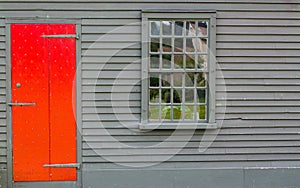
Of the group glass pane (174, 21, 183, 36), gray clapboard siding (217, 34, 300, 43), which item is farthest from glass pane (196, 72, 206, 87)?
glass pane (174, 21, 183, 36)

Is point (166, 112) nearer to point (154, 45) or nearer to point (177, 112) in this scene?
point (177, 112)

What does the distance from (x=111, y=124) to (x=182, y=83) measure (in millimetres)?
1046

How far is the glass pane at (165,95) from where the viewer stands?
4.43 metres

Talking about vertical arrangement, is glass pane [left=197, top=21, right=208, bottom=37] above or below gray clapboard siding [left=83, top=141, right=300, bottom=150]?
above

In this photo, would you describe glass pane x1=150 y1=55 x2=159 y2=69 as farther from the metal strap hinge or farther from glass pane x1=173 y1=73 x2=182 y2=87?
the metal strap hinge

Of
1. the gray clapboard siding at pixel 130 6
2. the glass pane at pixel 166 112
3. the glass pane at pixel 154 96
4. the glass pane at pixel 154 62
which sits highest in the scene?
the gray clapboard siding at pixel 130 6

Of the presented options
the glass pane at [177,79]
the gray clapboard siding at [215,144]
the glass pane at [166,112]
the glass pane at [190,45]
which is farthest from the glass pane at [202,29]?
the gray clapboard siding at [215,144]

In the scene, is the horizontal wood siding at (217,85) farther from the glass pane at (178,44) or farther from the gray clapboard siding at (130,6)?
the glass pane at (178,44)

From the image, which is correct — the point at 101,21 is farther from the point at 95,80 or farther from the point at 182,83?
the point at 182,83

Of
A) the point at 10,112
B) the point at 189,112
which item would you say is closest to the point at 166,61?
the point at 189,112

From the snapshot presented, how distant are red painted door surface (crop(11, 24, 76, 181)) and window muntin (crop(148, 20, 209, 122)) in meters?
1.02

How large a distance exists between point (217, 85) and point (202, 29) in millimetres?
734

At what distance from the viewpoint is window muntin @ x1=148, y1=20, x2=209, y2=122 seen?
14.3 ft

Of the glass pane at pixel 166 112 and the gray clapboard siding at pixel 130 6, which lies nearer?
the gray clapboard siding at pixel 130 6
